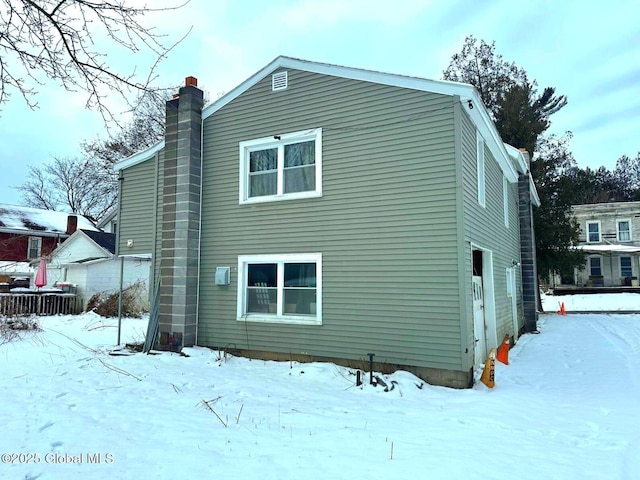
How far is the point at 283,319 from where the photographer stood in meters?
8.31

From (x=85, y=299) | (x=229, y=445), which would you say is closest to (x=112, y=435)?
(x=229, y=445)

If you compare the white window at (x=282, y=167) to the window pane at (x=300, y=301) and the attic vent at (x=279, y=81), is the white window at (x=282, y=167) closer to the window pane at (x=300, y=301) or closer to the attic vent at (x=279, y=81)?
the attic vent at (x=279, y=81)

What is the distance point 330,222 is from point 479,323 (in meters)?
3.73

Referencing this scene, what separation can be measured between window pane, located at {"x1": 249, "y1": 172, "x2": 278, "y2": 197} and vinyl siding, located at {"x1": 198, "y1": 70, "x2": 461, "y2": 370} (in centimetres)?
31

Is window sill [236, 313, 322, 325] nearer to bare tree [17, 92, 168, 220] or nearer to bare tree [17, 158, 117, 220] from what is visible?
bare tree [17, 92, 168, 220]

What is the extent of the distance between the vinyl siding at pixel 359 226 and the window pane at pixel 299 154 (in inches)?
13.2

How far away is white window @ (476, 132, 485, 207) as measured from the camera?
862 cm

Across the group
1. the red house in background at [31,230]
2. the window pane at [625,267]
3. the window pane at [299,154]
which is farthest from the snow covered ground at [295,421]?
the window pane at [625,267]

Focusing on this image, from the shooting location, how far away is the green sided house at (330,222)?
7.11 metres

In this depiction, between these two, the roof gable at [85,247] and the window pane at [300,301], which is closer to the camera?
the window pane at [300,301]

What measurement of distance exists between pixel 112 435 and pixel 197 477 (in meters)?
1.43

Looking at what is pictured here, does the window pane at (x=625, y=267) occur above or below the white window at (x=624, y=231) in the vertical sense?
below

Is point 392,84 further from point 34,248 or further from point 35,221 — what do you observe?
point 35,221

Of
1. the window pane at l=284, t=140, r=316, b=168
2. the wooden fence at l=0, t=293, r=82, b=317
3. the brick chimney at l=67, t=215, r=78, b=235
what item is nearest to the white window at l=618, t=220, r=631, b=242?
the window pane at l=284, t=140, r=316, b=168
